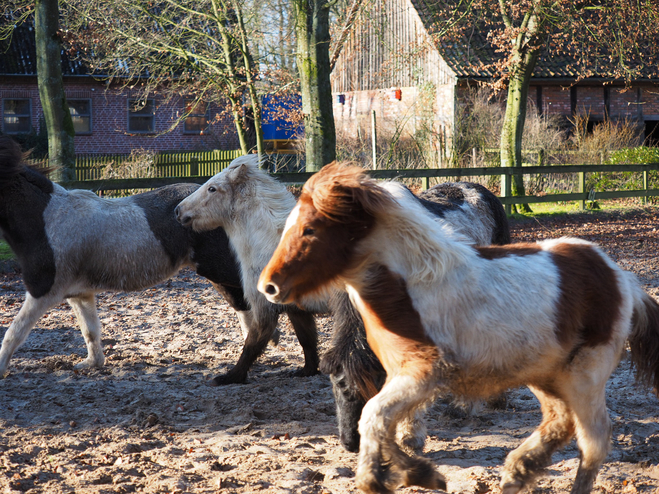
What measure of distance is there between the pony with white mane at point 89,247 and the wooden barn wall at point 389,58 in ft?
60.1

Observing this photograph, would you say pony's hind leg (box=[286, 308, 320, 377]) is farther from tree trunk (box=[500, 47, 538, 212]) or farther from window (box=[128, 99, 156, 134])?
window (box=[128, 99, 156, 134])

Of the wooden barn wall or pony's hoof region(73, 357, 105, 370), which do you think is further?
the wooden barn wall

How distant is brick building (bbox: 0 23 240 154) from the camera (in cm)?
2778

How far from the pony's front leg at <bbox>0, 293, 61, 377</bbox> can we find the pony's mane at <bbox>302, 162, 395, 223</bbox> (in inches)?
145

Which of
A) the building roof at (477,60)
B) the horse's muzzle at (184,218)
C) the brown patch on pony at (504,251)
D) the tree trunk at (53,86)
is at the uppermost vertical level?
the building roof at (477,60)

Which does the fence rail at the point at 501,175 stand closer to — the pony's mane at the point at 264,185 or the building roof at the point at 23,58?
the pony's mane at the point at 264,185

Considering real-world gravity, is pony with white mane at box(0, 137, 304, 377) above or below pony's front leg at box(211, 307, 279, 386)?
above

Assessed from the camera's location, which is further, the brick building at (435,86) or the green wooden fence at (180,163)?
the brick building at (435,86)

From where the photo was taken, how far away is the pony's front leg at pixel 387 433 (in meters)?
2.80

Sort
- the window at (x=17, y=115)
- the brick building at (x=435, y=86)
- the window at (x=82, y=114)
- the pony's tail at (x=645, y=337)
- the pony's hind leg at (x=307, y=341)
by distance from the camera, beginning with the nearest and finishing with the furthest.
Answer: the pony's tail at (x=645, y=337)
the pony's hind leg at (x=307, y=341)
the brick building at (x=435, y=86)
the window at (x=17, y=115)
the window at (x=82, y=114)

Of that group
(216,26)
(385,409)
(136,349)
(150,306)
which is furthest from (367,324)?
(216,26)

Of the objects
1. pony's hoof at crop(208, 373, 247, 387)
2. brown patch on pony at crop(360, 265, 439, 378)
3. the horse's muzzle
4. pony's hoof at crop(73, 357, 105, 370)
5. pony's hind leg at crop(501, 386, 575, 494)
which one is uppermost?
the horse's muzzle

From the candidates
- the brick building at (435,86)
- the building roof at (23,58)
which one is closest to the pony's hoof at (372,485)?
the brick building at (435,86)

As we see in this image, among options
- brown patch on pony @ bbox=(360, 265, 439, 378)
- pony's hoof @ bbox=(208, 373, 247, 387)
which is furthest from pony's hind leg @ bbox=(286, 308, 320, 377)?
brown patch on pony @ bbox=(360, 265, 439, 378)
